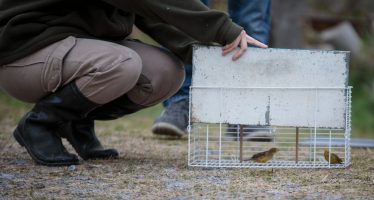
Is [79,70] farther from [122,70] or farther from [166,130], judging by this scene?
[166,130]

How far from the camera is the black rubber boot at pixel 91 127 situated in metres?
2.61

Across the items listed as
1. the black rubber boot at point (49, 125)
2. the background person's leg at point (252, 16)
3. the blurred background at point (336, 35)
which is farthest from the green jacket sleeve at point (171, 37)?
the blurred background at point (336, 35)

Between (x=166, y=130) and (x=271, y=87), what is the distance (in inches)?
42.5

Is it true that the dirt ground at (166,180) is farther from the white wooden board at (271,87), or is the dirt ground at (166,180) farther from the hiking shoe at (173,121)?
the hiking shoe at (173,121)

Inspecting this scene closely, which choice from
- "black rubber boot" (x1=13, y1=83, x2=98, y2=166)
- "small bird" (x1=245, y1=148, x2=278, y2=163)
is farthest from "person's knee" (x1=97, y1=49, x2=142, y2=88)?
"small bird" (x1=245, y1=148, x2=278, y2=163)

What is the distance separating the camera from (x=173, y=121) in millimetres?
3277

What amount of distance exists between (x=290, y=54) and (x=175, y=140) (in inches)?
46.7

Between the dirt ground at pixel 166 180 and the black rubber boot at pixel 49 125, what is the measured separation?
5 cm

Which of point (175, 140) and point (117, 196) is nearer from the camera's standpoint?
point (117, 196)

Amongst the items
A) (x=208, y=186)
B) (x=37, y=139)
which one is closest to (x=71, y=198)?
(x=208, y=186)

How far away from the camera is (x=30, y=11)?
2.34 metres

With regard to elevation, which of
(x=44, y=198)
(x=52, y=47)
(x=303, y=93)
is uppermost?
(x=52, y=47)

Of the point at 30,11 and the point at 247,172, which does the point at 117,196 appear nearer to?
the point at 247,172

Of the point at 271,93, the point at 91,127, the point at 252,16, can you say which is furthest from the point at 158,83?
the point at 252,16
